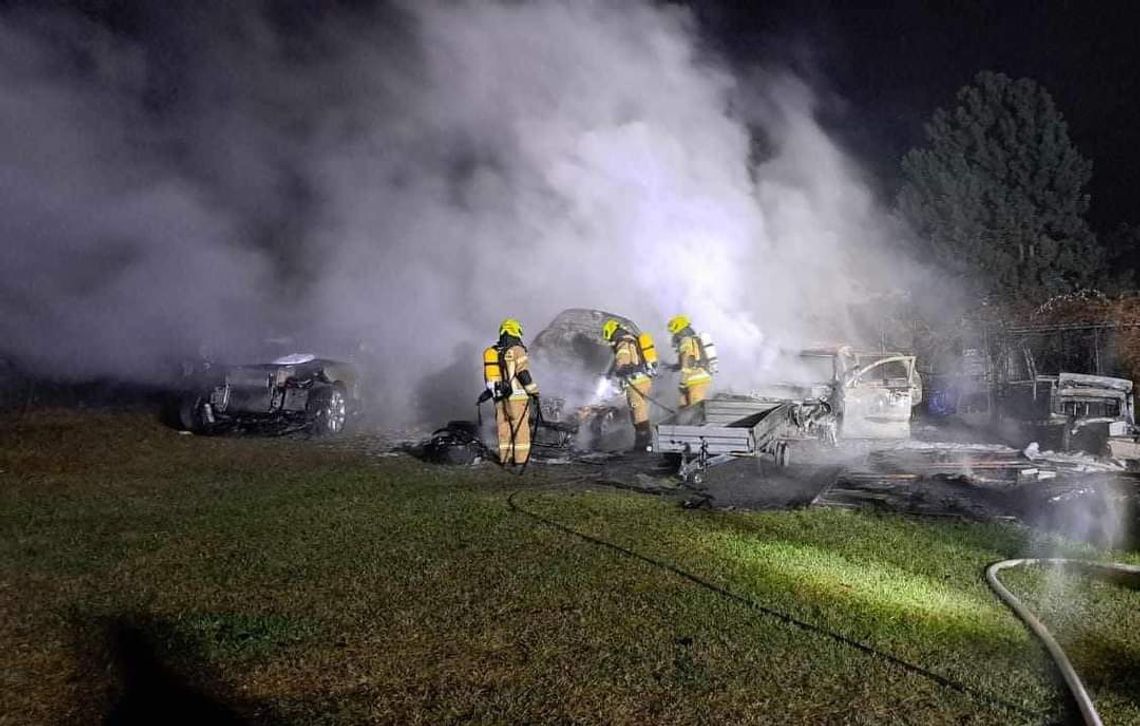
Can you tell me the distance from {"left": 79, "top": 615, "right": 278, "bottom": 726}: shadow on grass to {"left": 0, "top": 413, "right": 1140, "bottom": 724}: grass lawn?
2cm

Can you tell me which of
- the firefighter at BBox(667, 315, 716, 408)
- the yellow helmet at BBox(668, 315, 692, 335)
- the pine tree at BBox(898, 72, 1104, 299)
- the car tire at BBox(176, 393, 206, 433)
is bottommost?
the car tire at BBox(176, 393, 206, 433)

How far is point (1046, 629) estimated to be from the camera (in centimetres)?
493

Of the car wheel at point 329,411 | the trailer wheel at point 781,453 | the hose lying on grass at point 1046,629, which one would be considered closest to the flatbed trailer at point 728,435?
the trailer wheel at point 781,453

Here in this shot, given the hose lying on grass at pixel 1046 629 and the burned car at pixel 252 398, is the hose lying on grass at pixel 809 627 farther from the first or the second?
the burned car at pixel 252 398

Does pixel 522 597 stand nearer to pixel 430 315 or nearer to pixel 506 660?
pixel 506 660

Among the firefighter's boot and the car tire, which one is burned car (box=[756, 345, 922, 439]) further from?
the car tire

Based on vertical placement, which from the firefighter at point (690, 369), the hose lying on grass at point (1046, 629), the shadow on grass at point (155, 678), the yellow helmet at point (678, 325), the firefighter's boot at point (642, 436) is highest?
the yellow helmet at point (678, 325)

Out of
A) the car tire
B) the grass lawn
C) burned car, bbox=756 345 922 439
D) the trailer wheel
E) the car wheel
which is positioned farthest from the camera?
the car wheel

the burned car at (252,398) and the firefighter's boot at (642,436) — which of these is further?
the burned car at (252,398)

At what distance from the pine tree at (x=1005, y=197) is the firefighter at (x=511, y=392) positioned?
2152 cm

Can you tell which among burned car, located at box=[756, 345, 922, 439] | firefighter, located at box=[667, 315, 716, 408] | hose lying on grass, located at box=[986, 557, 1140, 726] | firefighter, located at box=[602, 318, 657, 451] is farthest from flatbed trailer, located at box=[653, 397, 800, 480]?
hose lying on grass, located at box=[986, 557, 1140, 726]

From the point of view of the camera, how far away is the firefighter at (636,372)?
481 inches

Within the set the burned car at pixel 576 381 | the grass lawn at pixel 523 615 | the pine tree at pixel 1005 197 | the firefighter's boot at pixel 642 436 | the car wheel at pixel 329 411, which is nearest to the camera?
the grass lawn at pixel 523 615

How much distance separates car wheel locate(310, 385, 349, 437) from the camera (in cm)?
1405
